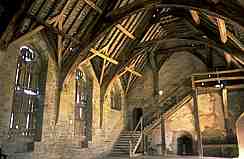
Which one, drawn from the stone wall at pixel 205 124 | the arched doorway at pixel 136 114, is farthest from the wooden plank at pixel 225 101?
the arched doorway at pixel 136 114

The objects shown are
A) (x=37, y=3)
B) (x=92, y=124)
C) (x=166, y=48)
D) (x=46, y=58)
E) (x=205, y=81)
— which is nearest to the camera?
(x=37, y=3)

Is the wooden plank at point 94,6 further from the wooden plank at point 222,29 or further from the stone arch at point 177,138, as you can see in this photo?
the stone arch at point 177,138

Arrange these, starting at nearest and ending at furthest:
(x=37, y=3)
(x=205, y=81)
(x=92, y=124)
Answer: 1. (x=37, y=3)
2. (x=92, y=124)
3. (x=205, y=81)

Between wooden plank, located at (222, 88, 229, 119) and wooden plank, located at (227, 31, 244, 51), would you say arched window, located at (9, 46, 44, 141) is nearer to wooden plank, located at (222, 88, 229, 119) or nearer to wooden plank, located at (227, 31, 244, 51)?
wooden plank, located at (227, 31, 244, 51)

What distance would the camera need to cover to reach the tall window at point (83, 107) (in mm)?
10297

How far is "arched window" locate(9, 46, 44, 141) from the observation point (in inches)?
292

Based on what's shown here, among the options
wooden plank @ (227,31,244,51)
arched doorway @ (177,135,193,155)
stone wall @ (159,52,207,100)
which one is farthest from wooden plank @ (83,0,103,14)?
arched doorway @ (177,135,193,155)

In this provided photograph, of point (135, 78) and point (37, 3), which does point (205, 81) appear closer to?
point (135, 78)

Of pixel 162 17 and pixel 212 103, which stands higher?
pixel 162 17

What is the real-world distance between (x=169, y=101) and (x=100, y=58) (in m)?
5.24

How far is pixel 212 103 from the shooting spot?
12.1 m

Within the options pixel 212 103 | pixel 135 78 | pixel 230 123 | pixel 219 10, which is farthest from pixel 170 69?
pixel 219 10

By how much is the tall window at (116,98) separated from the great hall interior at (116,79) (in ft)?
0.21

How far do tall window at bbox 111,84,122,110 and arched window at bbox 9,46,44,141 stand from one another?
208 inches
